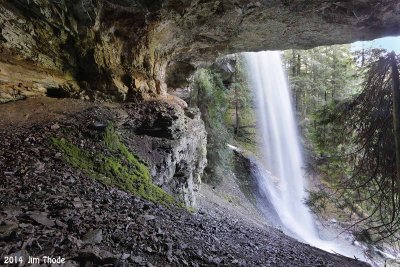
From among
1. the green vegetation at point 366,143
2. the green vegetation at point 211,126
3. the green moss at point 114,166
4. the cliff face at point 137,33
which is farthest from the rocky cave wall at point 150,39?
the green vegetation at point 211,126

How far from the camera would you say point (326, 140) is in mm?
7793

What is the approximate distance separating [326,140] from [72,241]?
23.0 feet

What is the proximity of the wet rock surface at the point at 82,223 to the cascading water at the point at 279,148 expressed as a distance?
1264 cm

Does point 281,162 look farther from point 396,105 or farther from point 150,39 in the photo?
point 396,105

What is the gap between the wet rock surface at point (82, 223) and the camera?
2621 millimetres

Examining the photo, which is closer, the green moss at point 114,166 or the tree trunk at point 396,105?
the tree trunk at point 396,105

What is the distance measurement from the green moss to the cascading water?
1225 cm

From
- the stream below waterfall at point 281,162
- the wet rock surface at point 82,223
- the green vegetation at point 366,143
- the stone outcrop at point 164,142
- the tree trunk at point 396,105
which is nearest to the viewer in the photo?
the wet rock surface at point 82,223

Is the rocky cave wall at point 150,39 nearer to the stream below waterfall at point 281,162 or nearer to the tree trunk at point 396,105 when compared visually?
the tree trunk at point 396,105

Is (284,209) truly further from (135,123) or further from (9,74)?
(9,74)

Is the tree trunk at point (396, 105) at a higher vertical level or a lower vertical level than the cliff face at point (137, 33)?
lower

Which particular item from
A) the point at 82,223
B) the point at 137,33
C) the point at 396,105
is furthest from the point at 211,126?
the point at 82,223

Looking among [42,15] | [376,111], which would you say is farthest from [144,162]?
[376,111]

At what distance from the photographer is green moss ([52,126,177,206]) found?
488 cm
